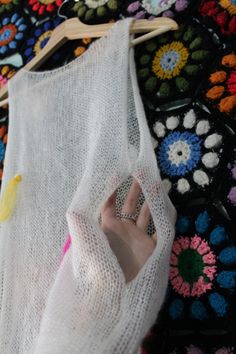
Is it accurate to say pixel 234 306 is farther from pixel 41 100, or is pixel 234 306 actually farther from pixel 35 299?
pixel 41 100

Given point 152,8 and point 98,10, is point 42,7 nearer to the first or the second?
point 98,10

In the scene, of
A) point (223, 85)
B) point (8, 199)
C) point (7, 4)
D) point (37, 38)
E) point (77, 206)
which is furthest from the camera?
point (7, 4)

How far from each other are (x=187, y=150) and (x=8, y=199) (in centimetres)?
38

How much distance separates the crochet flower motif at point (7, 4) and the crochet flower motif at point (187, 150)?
0.63 metres

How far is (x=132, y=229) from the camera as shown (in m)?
0.69

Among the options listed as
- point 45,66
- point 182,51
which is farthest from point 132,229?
point 45,66

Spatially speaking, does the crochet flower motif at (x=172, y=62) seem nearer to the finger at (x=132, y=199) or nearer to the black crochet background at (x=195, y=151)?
the black crochet background at (x=195, y=151)

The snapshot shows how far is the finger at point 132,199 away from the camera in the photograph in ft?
2.39

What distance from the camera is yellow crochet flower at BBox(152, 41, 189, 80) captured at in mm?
816

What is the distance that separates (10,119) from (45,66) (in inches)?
6.3

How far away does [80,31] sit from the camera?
934mm

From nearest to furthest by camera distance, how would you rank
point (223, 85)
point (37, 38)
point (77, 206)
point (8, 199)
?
point (77, 206) < point (223, 85) < point (8, 199) < point (37, 38)

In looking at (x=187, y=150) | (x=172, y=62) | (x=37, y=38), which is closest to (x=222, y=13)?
(x=172, y=62)

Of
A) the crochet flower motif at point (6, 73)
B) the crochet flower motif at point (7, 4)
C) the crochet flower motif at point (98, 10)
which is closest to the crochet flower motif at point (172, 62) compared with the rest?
the crochet flower motif at point (98, 10)
